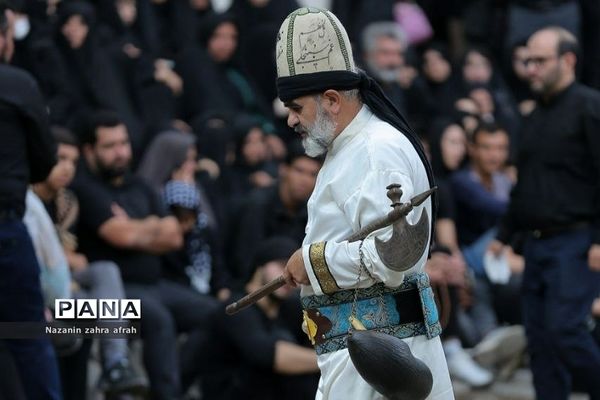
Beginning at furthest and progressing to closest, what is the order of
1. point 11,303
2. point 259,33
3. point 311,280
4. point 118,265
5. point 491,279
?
point 259,33
point 491,279
point 118,265
point 11,303
point 311,280

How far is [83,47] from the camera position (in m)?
A: 11.2

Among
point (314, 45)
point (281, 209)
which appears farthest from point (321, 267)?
point (281, 209)

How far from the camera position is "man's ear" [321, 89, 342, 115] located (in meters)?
5.56

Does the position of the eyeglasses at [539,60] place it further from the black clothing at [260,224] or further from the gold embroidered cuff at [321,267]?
the gold embroidered cuff at [321,267]

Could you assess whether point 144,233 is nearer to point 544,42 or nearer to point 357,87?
point 544,42

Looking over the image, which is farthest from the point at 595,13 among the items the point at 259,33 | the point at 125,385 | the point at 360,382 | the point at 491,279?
the point at 360,382

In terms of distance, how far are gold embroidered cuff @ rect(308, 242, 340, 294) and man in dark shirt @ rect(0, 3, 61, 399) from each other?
81.7 inches

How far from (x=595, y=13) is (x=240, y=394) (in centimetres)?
736

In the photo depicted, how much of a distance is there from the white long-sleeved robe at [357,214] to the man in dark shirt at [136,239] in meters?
3.34

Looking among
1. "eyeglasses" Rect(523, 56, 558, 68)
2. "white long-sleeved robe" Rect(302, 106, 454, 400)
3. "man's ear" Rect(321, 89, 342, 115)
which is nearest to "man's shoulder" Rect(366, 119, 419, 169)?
"white long-sleeved robe" Rect(302, 106, 454, 400)

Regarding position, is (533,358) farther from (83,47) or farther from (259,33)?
(259,33)

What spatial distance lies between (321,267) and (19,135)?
2.20 m

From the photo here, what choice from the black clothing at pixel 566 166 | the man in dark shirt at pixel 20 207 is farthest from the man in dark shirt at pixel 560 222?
the man in dark shirt at pixel 20 207

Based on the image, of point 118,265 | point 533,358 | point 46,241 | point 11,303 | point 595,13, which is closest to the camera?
point 11,303
